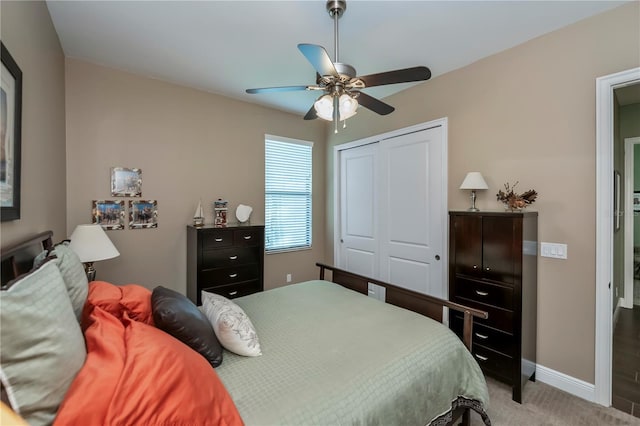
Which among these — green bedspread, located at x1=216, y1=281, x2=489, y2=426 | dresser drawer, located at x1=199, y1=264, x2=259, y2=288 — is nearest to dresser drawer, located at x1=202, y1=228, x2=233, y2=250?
dresser drawer, located at x1=199, y1=264, x2=259, y2=288

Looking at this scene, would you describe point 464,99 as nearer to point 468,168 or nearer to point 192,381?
point 468,168

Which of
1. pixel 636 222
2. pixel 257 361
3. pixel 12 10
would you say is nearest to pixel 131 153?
pixel 12 10

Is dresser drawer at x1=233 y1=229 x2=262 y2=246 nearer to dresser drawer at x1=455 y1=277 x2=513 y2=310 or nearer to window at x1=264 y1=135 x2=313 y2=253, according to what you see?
window at x1=264 y1=135 x2=313 y2=253

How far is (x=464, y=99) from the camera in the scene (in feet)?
9.30

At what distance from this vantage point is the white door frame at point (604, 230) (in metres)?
2.03

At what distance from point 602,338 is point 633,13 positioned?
229cm

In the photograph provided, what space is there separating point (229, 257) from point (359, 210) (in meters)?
1.89

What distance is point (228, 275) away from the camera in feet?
10.5

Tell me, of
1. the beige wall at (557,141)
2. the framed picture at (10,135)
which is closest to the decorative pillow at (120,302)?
the framed picture at (10,135)

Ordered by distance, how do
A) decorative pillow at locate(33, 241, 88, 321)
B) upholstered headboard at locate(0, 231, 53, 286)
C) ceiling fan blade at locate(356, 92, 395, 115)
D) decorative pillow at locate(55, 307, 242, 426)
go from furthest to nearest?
ceiling fan blade at locate(356, 92, 395, 115), decorative pillow at locate(33, 241, 88, 321), upholstered headboard at locate(0, 231, 53, 286), decorative pillow at locate(55, 307, 242, 426)

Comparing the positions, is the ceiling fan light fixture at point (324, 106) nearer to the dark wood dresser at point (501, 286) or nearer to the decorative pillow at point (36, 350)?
the dark wood dresser at point (501, 286)

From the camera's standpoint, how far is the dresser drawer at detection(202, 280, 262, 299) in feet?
10.3

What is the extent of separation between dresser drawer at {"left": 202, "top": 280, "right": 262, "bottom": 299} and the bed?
1.09m

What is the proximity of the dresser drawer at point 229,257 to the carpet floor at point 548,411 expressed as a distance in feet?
8.22
